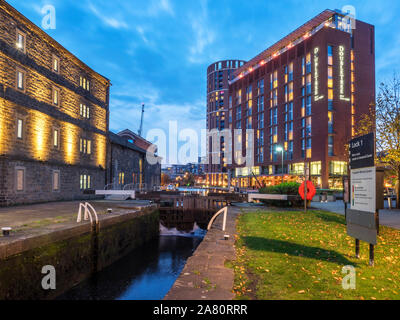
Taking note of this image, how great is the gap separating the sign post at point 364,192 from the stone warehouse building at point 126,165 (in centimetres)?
2773

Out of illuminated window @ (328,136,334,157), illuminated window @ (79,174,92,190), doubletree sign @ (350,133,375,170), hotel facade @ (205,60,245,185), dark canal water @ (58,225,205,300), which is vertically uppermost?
hotel facade @ (205,60,245,185)

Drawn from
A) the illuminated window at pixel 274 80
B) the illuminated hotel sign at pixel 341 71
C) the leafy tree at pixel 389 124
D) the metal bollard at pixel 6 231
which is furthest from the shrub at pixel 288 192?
the illuminated window at pixel 274 80

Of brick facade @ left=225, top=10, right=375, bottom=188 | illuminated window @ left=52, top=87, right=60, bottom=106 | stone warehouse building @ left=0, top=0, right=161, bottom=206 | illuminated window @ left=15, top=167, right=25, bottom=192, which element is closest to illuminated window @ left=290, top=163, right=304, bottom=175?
brick facade @ left=225, top=10, right=375, bottom=188

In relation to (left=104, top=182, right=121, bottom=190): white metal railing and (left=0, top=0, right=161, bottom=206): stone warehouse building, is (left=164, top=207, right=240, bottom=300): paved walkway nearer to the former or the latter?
(left=0, top=0, right=161, bottom=206): stone warehouse building

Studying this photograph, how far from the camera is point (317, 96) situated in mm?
55812

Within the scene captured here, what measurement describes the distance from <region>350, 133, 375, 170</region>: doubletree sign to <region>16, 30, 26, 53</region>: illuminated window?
2155 centimetres

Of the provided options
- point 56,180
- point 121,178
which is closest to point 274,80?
point 121,178

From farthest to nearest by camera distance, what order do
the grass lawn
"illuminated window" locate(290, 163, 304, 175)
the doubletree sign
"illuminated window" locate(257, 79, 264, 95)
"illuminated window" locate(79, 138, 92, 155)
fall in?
"illuminated window" locate(257, 79, 264, 95), "illuminated window" locate(290, 163, 304, 175), "illuminated window" locate(79, 138, 92, 155), the doubletree sign, the grass lawn

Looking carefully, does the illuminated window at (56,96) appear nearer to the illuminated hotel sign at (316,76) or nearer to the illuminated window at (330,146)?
the illuminated hotel sign at (316,76)

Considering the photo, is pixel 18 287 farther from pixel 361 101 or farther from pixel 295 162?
pixel 361 101

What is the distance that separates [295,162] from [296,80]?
19.0 metres

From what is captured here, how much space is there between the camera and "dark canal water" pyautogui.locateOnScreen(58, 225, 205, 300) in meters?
10.7

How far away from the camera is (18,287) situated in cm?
788
